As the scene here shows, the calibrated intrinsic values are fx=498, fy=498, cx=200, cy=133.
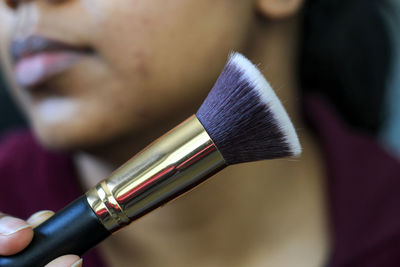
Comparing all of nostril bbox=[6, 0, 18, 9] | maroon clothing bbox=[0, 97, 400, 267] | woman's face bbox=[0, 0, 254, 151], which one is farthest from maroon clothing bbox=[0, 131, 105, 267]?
nostril bbox=[6, 0, 18, 9]

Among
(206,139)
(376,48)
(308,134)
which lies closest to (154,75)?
(206,139)

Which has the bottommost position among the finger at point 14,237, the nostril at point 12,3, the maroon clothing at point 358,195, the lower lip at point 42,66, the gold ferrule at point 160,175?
the maroon clothing at point 358,195

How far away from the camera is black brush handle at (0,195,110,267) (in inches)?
12.0

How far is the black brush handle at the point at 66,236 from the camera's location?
305 millimetres

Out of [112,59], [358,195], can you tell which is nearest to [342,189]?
[358,195]

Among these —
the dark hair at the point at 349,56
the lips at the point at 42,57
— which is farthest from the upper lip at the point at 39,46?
the dark hair at the point at 349,56

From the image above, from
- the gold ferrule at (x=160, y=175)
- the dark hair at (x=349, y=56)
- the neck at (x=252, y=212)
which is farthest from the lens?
the dark hair at (x=349, y=56)

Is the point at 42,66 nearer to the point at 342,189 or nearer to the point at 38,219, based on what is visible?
the point at 38,219

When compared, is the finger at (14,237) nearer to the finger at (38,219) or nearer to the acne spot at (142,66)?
the finger at (38,219)

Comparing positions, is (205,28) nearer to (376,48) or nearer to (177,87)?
(177,87)

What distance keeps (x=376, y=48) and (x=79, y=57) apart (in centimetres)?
47

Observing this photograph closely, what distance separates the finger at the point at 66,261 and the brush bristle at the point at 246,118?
111 mm

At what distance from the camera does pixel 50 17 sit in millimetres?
431

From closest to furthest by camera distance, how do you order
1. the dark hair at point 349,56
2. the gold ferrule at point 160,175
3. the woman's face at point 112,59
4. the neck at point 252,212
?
the gold ferrule at point 160,175 → the woman's face at point 112,59 → the neck at point 252,212 → the dark hair at point 349,56
